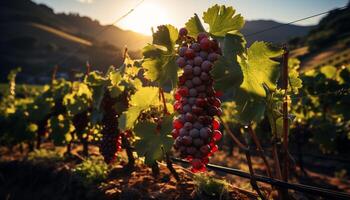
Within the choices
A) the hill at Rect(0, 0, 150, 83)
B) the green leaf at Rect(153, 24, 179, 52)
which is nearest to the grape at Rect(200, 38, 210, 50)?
the green leaf at Rect(153, 24, 179, 52)

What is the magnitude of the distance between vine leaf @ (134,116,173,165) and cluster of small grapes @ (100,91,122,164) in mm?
1431

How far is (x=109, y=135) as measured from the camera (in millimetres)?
4574

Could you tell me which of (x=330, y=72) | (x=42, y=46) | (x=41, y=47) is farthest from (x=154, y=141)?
(x=42, y=46)

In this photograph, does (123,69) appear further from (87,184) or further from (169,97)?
(87,184)

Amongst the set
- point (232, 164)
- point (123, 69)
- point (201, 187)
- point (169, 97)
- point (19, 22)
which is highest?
point (19, 22)

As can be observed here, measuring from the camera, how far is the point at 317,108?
29.0 ft

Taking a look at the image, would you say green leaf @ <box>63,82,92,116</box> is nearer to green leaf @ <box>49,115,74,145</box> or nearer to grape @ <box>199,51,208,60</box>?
green leaf @ <box>49,115,74,145</box>

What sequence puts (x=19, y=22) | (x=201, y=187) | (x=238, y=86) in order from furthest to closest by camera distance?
(x=19, y=22) < (x=201, y=187) < (x=238, y=86)

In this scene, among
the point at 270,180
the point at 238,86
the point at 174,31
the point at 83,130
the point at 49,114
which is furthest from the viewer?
the point at 49,114

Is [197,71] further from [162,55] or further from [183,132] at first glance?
[162,55]

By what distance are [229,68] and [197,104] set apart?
29 cm

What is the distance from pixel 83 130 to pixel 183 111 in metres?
4.41

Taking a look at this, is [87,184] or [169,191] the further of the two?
[87,184]

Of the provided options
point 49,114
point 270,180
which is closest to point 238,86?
point 270,180
